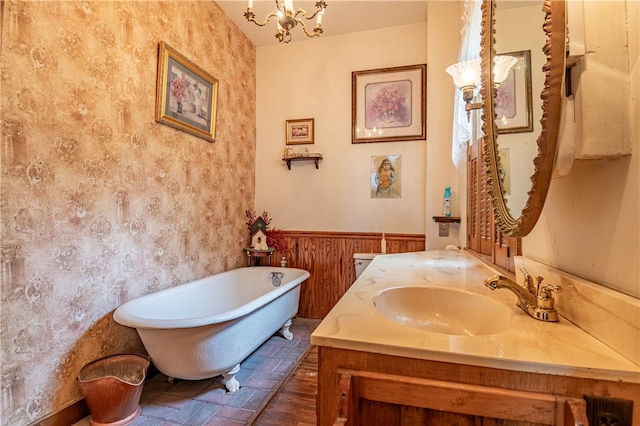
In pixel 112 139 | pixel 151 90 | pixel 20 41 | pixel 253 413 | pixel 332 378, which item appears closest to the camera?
pixel 332 378

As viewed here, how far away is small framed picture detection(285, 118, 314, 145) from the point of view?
3252 mm

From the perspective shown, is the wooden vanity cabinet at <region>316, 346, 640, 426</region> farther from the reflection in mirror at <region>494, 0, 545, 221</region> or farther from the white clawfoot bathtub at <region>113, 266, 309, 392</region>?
the white clawfoot bathtub at <region>113, 266, 309, 392</region>

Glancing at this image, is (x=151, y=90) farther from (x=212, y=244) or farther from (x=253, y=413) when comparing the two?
(x=253, y=413)

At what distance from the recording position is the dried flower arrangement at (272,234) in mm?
3229

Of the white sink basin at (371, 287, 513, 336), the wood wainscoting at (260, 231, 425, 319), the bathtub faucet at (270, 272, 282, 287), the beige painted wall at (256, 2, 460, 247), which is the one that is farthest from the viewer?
the wood wainscoting at (260, 231, 425, 319)

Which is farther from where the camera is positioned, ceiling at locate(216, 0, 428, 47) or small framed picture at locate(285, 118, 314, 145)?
small framed picture at locate(285, 118, 314, 145)

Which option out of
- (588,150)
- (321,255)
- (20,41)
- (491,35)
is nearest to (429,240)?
(321,255)

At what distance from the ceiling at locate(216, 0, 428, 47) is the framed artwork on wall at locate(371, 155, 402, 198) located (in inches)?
51.8

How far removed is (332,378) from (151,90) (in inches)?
87.7

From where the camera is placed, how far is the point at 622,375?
1.77 feet

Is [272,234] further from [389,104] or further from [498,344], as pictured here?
[498,344]

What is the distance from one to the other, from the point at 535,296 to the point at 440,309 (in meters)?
0.37

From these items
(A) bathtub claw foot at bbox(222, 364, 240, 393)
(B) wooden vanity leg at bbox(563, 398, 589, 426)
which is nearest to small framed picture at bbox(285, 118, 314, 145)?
(A) bathtub claw foot at bbox(222, 364, 240, 393)

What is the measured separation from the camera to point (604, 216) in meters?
0.69
